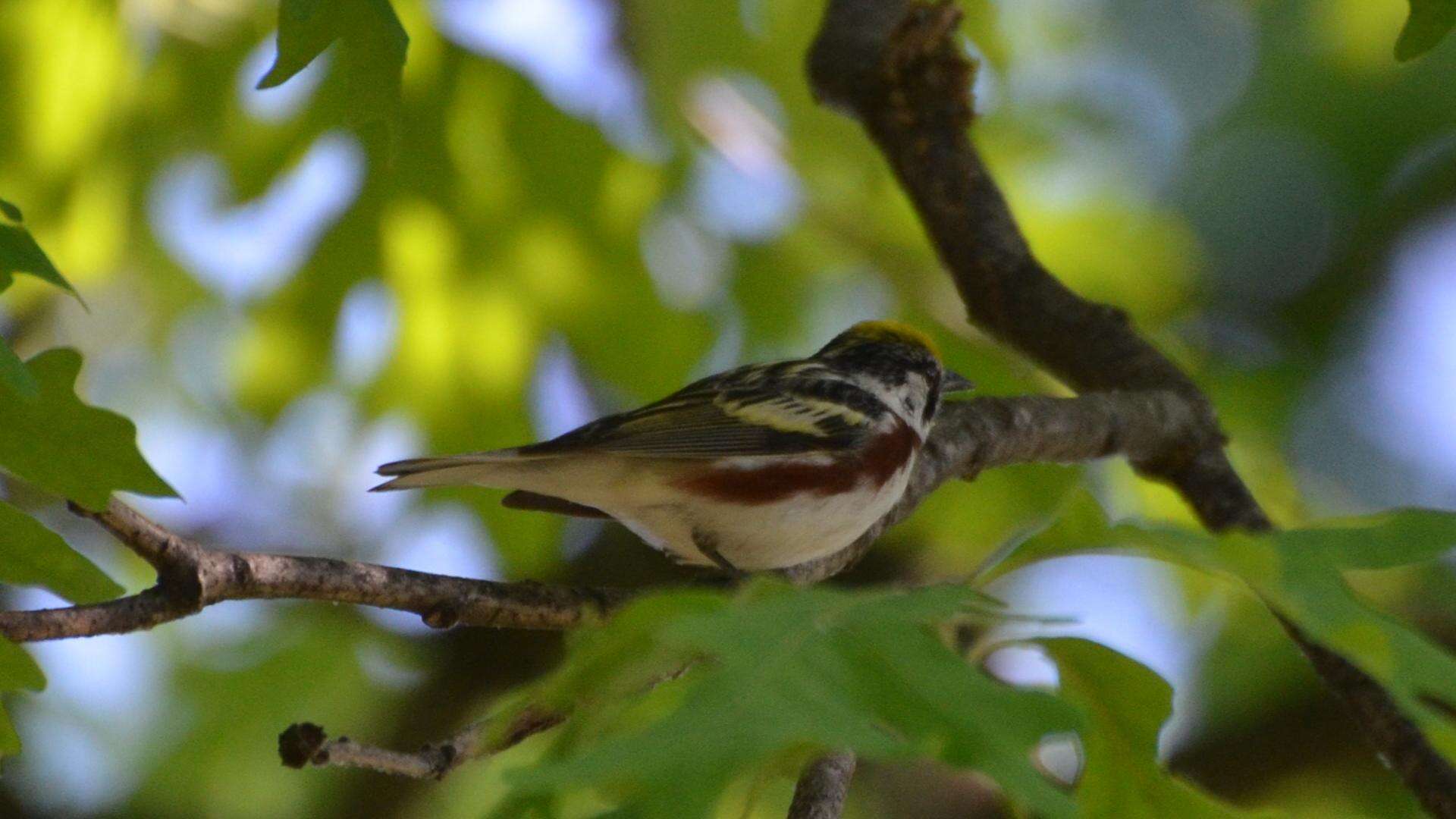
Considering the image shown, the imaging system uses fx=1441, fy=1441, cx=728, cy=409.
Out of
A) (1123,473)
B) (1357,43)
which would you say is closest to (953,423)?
(1123,473)

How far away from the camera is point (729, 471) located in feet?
10.6

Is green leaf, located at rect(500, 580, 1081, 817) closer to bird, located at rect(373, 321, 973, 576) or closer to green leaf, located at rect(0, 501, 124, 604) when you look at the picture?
green leaf, located at rect(0, 501, 124, 604)

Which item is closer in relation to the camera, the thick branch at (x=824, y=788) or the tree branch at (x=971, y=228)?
the thick branch at (x=824, y=788)

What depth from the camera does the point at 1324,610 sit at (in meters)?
1.54

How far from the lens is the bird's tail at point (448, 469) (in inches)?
115

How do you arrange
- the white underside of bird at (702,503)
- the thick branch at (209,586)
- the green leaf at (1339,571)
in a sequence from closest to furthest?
the green leaf at (1339,571), the thick branch at (209,586), the white underside of bird at (702,503)

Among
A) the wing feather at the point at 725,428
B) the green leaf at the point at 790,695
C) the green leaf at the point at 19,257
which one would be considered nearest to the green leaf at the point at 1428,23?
the green leaf at the point at 790,695

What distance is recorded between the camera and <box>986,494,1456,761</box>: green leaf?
1.52m

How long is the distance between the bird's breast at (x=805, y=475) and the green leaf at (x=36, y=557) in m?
1.45

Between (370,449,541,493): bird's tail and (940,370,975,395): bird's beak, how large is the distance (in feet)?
4.29

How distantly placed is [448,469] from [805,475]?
0.77 m

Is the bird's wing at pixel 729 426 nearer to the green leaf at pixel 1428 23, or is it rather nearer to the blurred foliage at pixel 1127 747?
the blurred foliage at pixel 1127 747

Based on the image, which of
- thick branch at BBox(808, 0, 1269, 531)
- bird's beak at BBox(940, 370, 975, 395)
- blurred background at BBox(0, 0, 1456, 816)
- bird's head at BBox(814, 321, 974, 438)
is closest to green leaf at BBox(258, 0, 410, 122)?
blurred background at BBox(0, 0, 1456, 816)

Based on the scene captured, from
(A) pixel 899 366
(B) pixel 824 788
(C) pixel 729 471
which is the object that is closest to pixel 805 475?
(C) pixel 729 471
